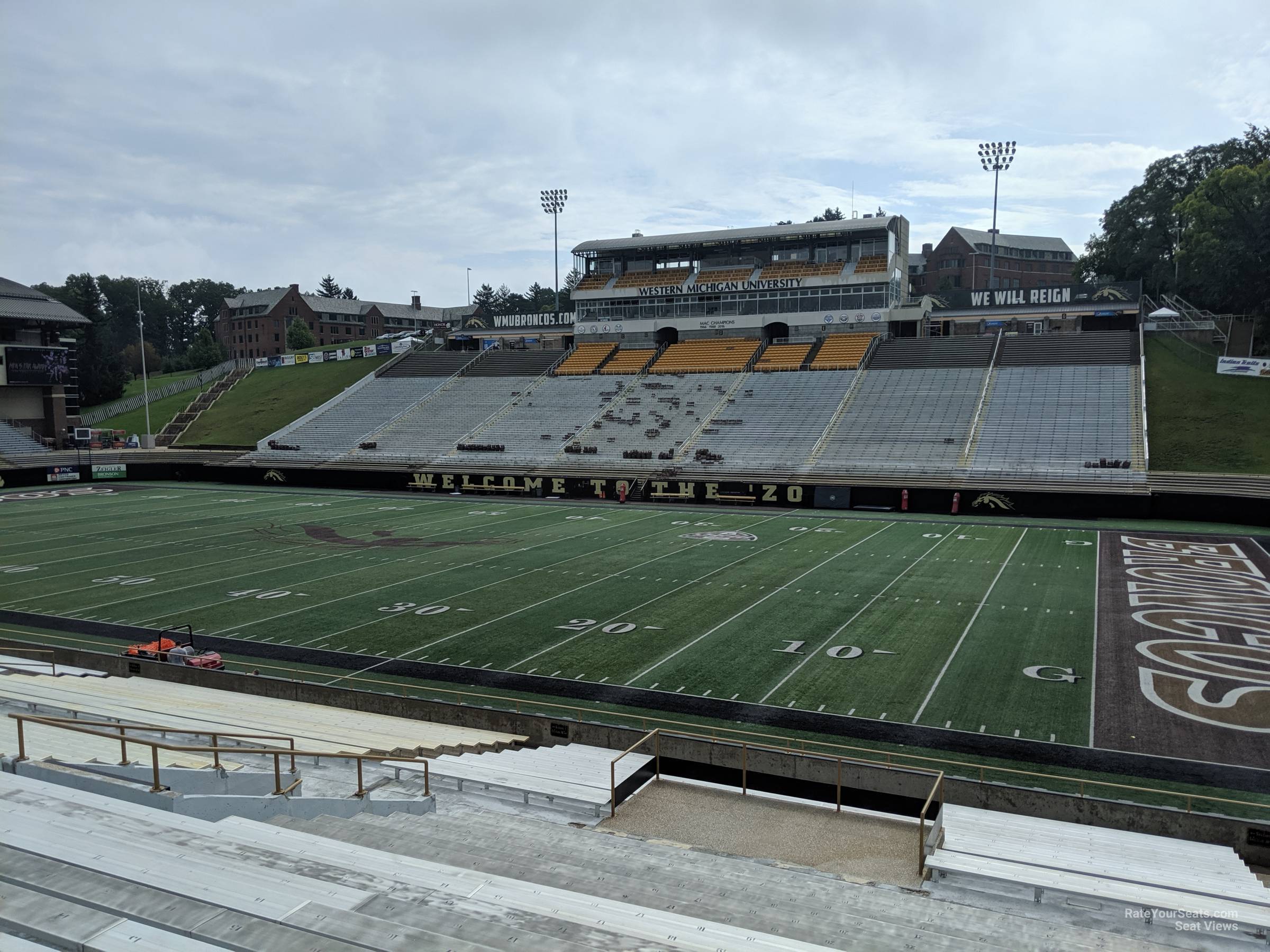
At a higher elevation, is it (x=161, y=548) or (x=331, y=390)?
(x=331, y=390)

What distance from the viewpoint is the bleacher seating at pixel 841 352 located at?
181ft

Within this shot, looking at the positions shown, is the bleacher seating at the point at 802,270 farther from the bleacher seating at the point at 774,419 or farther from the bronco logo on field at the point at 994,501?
the bronco logo on field at the point at 994,501

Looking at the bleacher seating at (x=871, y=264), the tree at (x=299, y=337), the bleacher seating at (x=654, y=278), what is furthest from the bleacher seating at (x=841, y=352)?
the tree at (x=299, y=337)

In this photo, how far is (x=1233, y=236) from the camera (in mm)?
50281

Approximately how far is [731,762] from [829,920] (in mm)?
5778

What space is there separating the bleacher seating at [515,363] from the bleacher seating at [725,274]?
1183 centimetres

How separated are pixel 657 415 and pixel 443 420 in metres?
14.2

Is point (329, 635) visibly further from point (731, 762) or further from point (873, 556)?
point (873, 556)

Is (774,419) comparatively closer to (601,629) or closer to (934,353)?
(934,353)

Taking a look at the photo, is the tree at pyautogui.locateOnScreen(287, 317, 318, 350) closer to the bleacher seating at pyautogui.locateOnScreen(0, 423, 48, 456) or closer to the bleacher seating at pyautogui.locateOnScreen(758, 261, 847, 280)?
the bleacher seating at pyautogui.locateOnScreen(0, 423, 48, 456)

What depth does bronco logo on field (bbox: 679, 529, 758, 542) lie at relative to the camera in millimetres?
31484

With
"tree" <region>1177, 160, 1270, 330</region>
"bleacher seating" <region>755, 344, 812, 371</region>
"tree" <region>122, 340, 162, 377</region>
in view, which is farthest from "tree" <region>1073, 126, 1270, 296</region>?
"tree" <region>122, 340, 162, 377</region>

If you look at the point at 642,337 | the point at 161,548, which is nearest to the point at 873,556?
the point at 161,548

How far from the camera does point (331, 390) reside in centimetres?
6494
